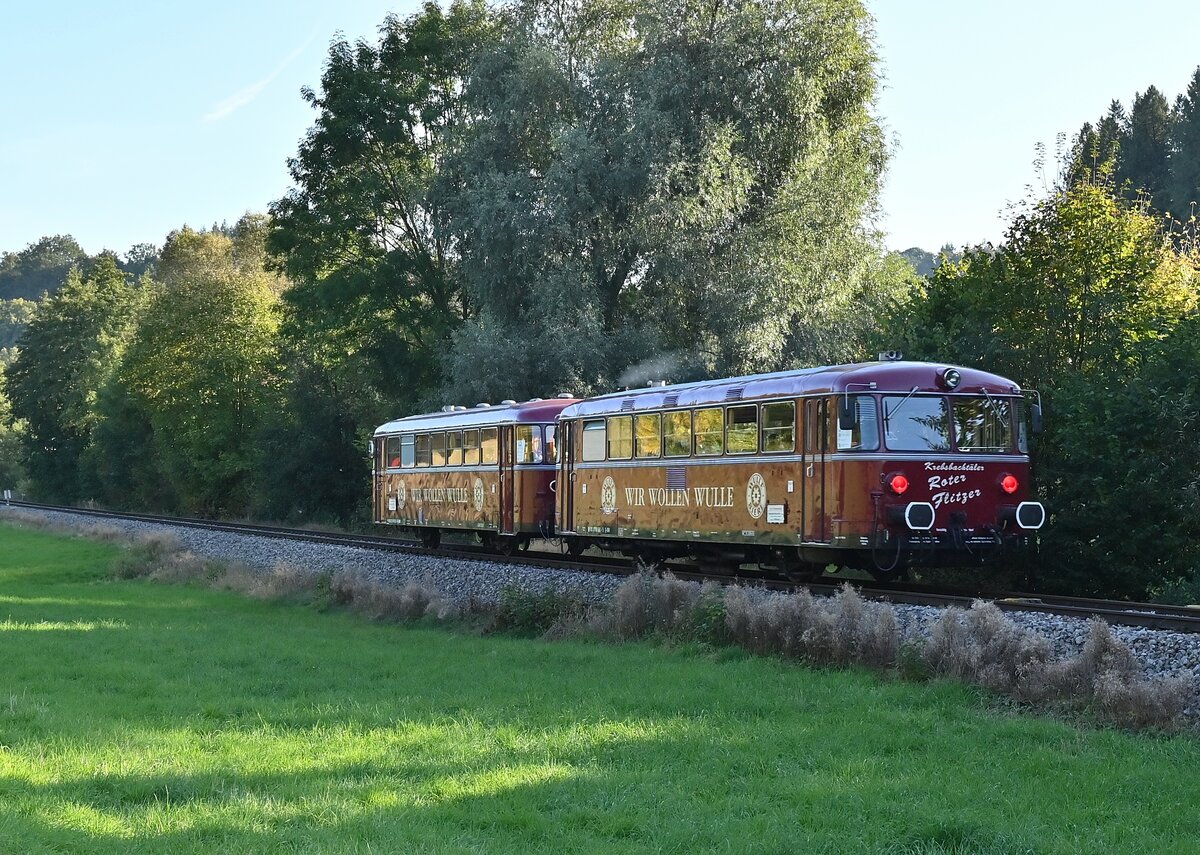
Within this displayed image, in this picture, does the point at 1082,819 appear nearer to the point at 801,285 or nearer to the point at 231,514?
the point at 801,285

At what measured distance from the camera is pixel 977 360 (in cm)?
1995

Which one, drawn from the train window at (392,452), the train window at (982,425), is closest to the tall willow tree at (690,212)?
the train window at (392,452)

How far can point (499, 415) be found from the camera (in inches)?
997

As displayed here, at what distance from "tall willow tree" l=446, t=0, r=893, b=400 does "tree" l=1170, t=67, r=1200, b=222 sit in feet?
123

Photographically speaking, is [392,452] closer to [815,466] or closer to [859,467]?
[815,466]

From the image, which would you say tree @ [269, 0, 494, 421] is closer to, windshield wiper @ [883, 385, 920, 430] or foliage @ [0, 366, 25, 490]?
windshield wiper @ [883, 385, 920, 430]

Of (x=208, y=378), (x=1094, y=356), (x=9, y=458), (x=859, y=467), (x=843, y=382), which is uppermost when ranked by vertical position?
(x=208, y=378)

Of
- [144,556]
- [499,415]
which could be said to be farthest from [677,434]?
[144,556]

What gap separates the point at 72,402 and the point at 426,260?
45435 mm

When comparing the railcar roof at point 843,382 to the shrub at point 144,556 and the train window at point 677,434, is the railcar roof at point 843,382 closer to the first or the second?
the train window at point 677,434

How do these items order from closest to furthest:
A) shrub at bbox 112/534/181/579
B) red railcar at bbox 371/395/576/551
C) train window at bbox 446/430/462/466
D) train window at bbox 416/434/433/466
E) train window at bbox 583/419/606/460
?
train window at bbox 583/419/606/460 → red railcar at bbox 371/395/576/551 → train window at bbox 446/430/462/466 → train window at bbox 416/434/433/466 → shrub at bbox 112/534/181/579

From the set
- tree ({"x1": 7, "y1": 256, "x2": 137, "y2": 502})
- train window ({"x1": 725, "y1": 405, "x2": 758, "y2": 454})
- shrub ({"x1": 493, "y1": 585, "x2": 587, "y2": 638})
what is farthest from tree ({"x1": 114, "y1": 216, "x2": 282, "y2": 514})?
train window ({"x1": 725, "y1": 405, "x2": 758, "y2": 454})

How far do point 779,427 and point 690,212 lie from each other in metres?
14.0

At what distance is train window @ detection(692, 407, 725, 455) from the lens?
60.1 feet
